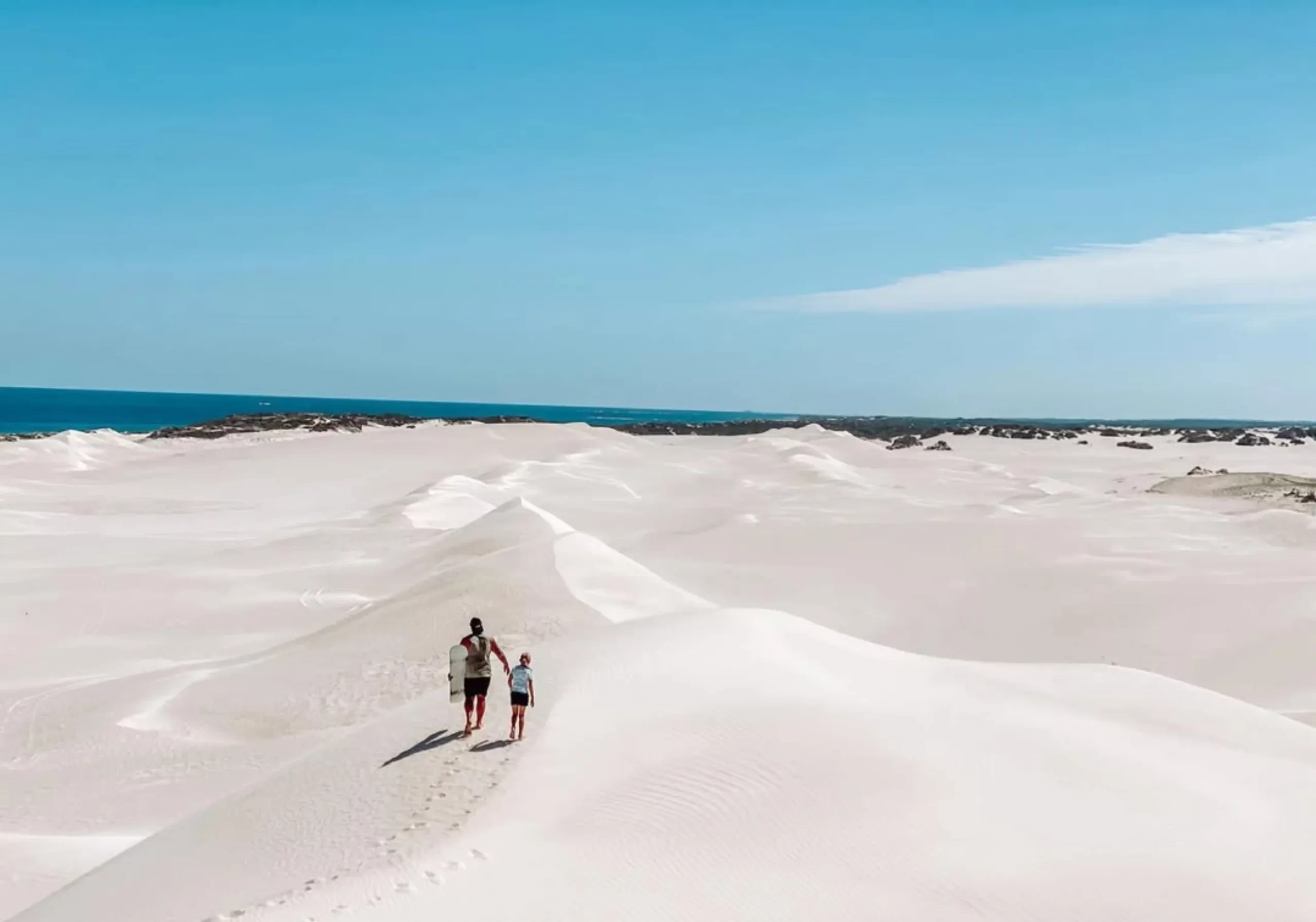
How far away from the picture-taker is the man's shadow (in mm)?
9762

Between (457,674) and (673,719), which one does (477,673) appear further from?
(673,719)

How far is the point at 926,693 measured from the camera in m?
12.2

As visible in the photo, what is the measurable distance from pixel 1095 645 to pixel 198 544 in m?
21.7

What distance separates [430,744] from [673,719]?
216cm

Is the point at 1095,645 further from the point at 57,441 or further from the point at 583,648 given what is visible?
the point at 57,441

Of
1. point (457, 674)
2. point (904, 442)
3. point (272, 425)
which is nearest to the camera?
point (457, 674)

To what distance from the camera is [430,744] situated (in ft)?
33.0

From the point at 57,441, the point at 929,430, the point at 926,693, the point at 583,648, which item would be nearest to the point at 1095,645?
the point at 926,693

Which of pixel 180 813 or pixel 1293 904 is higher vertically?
pixel 1293 904

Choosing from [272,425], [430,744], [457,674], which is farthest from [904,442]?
[430,744]

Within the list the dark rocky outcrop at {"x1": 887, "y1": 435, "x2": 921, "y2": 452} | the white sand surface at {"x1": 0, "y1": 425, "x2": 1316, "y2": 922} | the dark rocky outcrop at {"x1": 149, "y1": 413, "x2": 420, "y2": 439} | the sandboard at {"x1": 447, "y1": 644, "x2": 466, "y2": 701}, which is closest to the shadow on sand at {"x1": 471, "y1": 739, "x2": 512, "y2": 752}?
the white sand surface at {"x1": 0, "y1": 425, "x2": 1316, "y2": 922}

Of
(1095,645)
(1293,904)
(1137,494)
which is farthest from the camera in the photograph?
(1137,494)

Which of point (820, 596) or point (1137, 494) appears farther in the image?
point (1137, 494)

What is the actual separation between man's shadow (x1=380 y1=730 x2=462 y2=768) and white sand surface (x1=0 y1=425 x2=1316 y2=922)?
6.9 inches
